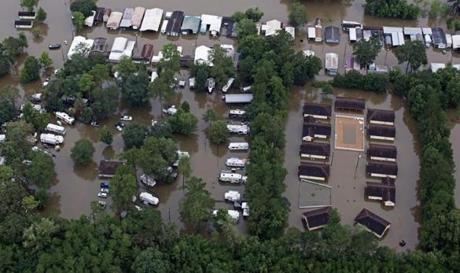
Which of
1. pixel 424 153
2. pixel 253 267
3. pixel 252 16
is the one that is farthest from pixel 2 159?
pixel 424 153

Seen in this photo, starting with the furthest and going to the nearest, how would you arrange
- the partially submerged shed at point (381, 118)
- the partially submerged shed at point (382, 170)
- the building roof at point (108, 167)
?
the partially submerged shed at point (381, 118) → the partially submerged shed at point (382, 170) → the building roof at point (108, 167)

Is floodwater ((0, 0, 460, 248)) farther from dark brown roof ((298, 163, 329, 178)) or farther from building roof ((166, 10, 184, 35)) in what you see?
building roof ((166, 10, 184, 35))

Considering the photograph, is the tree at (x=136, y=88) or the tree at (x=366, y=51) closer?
the tree at (x=136, y=88)

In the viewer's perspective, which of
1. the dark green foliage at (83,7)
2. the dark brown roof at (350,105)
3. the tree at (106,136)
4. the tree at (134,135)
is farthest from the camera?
the dark green foliage at (83,7)

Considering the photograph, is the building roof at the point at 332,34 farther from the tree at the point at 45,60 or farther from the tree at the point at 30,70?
the tree at the point at 30,70

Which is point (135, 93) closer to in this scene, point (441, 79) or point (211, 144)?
point (211, 144)

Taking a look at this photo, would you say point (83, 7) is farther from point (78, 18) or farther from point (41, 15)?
point (41, 15)

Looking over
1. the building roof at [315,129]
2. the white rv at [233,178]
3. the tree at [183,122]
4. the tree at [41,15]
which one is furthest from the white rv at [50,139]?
the building roof at [315,129]

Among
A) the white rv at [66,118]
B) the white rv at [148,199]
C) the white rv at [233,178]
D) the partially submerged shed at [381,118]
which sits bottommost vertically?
the white rv at [148,199]
